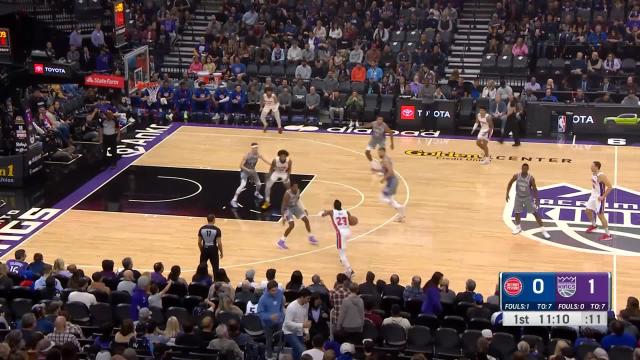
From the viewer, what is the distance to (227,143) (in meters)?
31.7

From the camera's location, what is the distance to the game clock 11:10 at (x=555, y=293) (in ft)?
50.8

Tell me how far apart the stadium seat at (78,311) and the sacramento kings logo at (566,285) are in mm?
7310

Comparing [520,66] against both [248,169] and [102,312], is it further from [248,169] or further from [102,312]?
[102,312]

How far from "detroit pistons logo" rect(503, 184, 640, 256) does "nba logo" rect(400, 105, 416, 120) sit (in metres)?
7.64

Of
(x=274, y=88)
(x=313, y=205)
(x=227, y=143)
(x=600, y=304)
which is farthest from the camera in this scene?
(x=274, y=88)

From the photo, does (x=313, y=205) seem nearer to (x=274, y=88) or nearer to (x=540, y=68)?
(x=274, y=88)

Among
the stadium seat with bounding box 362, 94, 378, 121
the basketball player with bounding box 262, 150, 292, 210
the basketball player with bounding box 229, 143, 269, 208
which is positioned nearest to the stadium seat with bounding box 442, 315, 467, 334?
the basketball player with bounding box 262, 150, 292, 210

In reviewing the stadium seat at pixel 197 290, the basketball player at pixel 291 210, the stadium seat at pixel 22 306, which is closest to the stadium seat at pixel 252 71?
the basketball player at pixel 291 210

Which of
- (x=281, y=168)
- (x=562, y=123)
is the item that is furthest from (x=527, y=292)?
(x=562, y=123)

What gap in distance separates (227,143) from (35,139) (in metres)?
5.84

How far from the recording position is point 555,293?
15492 mm

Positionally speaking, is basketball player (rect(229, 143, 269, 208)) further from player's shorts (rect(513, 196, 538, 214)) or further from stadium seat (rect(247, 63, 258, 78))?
stadium seat (rect(247, 63, 258, 78))

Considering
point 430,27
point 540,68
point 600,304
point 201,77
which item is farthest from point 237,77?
point 600,304

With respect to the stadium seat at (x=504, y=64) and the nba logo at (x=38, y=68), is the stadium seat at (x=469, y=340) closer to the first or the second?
the nba logo at (x=38, y=68)
